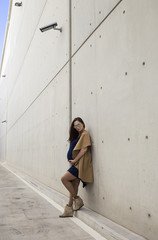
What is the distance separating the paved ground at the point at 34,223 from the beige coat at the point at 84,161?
0.76m

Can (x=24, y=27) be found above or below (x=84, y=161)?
above

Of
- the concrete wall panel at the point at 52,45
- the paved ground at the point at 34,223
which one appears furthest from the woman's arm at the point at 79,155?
the concrete wall panel at the point at 52,45

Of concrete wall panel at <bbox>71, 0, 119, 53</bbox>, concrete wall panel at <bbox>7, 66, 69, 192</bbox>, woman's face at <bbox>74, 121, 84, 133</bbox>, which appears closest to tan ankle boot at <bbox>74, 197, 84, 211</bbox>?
woman's face at <bbox>74, 121, 84, 133</bbox>

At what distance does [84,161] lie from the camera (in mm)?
4758

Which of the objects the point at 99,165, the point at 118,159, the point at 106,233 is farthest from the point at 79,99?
the point at 106,233

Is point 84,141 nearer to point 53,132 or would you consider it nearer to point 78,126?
point 78,126

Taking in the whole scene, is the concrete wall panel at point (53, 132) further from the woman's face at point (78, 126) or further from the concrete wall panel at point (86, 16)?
the woman's face at point (78, 126)

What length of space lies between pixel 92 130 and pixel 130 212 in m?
1.77

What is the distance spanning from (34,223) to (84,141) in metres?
1.54

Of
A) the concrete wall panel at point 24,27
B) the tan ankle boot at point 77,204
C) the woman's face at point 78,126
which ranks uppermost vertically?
the concrete wall panel at point 24,27

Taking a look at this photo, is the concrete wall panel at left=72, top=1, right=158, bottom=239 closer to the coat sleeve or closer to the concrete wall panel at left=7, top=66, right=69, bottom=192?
the coat sleeve

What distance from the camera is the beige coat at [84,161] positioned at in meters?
4.71

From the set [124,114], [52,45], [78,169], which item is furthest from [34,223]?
[52,45]

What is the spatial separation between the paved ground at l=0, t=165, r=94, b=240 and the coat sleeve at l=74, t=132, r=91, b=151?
1228mm
